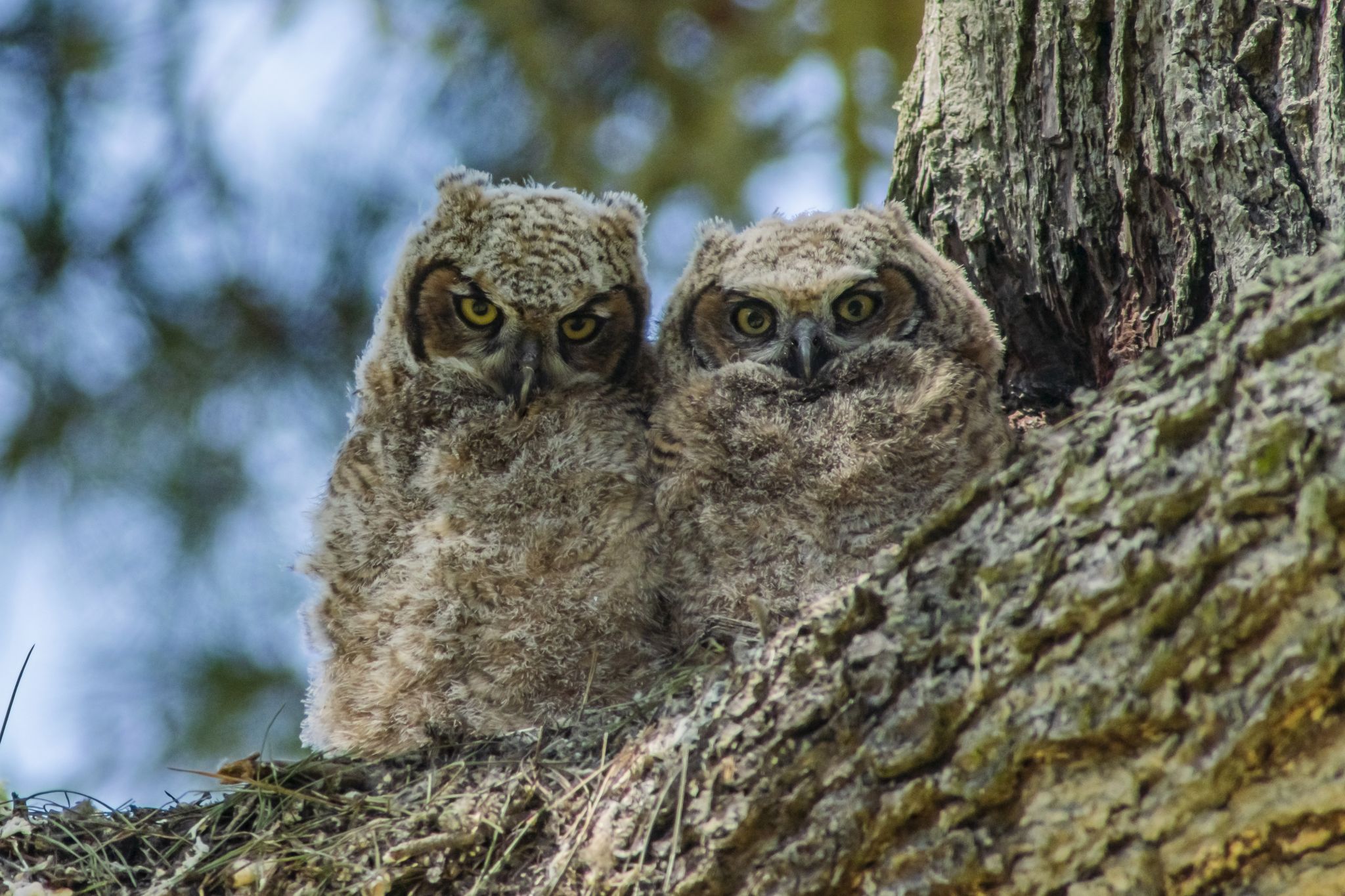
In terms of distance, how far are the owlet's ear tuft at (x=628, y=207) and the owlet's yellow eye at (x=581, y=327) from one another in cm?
37

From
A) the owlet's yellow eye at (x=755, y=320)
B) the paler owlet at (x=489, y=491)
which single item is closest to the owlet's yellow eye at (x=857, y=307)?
the owlet's yellow eye at (x=755, y=320)

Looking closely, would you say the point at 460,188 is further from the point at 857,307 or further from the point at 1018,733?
the point at 1018,733

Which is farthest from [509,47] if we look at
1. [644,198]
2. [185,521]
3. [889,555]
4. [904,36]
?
[889,555]

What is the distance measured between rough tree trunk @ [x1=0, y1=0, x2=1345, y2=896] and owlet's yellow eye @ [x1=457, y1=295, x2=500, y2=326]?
1090 mm

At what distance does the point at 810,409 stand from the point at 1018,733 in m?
1.19

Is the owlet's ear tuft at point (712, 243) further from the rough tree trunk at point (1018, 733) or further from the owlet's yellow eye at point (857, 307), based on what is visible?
the rough tree trunk at point (1018, 733)

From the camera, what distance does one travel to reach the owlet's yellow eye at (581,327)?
3.02 metres

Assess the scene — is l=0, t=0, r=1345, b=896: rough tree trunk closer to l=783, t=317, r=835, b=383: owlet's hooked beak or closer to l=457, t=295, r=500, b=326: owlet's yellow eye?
l=783, t=317, r=835, b=383: owlet's hooked beak

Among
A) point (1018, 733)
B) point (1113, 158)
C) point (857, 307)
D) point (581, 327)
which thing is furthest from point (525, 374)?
point (1018, 733)

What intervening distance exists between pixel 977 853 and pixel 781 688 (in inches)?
13.3

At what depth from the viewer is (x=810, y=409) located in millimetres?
2713

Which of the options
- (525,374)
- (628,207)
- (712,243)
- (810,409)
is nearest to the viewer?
(810,409)

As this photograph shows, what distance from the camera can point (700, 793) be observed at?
5.98 feet

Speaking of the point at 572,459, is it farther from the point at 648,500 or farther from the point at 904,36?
the point at 904,36
